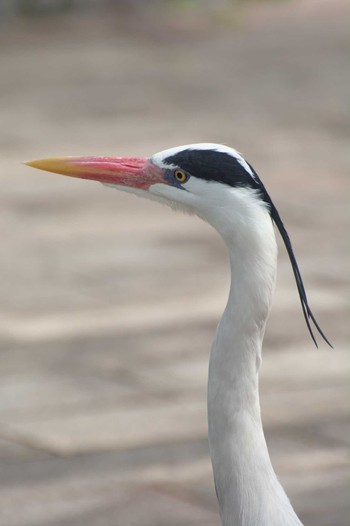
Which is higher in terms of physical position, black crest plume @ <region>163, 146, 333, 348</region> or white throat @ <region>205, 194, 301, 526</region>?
black crest plume @ <region>163, 146, 333, 348</region>

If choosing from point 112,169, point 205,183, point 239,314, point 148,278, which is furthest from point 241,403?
point 148,278

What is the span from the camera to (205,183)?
4.12 m

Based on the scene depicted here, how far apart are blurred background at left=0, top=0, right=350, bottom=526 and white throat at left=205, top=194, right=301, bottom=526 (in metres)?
2.02

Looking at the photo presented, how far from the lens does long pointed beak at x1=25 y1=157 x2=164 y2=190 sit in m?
4.36

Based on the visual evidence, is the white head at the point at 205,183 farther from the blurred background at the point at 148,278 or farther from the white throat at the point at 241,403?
the blurred background at the point at 148,278

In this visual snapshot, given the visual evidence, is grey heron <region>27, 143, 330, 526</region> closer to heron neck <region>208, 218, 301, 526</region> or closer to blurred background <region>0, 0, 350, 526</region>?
heron neck <region>208, 218, 301, 526</region>

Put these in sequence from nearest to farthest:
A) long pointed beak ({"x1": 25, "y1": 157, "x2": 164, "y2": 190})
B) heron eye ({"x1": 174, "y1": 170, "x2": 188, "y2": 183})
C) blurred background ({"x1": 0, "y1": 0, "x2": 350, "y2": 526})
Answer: heron eye ({"x1": 174, "y1": 170, "x2": 188, "y2": 183}), long pointed beak ({"x1": 25, "y1": 157, "x2": 164, "y2": 190}), blurred background ({"x1": 0, "y1": 0, "x2": 350, "y2": 526})

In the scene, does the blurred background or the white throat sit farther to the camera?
the blurred background

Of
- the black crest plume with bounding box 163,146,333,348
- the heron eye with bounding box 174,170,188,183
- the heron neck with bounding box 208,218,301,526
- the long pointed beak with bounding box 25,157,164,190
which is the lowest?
the heron neck with bounding box 208,218,301,526

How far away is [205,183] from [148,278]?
561cm

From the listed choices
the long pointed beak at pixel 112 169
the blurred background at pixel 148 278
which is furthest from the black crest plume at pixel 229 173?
the blurred background at pixel 148 278

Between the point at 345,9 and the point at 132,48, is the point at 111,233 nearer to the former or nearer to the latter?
the point at 132,48

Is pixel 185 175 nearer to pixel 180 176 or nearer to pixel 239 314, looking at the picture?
pixel 180 176

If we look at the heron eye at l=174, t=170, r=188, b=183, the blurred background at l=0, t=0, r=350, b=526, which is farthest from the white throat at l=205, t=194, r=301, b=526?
the blurred background at l=0, t=0, r=350, b=526
